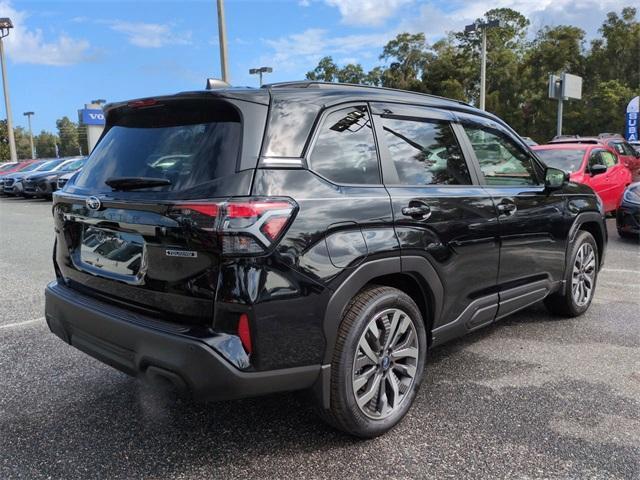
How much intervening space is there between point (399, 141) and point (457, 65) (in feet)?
173

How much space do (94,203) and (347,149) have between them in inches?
52.9

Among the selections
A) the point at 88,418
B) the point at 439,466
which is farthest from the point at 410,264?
the point at 88,418

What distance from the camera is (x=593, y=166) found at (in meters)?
9.27

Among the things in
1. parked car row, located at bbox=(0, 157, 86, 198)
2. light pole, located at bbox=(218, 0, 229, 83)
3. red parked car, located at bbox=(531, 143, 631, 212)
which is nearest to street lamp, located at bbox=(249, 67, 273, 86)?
parked car row, located at bbox=(0, 157, 86, 198)

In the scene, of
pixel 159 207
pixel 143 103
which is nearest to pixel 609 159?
pixel 143 103

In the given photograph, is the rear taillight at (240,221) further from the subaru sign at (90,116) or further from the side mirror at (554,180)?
the subaru sign at (90,116)

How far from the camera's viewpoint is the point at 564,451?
2.77m

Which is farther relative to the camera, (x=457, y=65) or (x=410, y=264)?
(x=457, y=65)

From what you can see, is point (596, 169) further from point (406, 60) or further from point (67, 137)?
point (67, 137)

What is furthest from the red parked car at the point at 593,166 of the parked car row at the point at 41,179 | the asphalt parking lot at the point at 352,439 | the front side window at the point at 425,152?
the parked car row at the point at 41,179

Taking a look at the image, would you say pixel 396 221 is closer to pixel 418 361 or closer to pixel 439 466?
pixel 418 361

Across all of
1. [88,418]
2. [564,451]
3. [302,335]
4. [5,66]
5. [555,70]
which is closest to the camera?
[302,335]

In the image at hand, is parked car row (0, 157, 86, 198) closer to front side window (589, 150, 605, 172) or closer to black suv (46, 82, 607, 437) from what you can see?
front side window (589, 150, 605, 172)

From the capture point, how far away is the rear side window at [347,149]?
9.05ft
